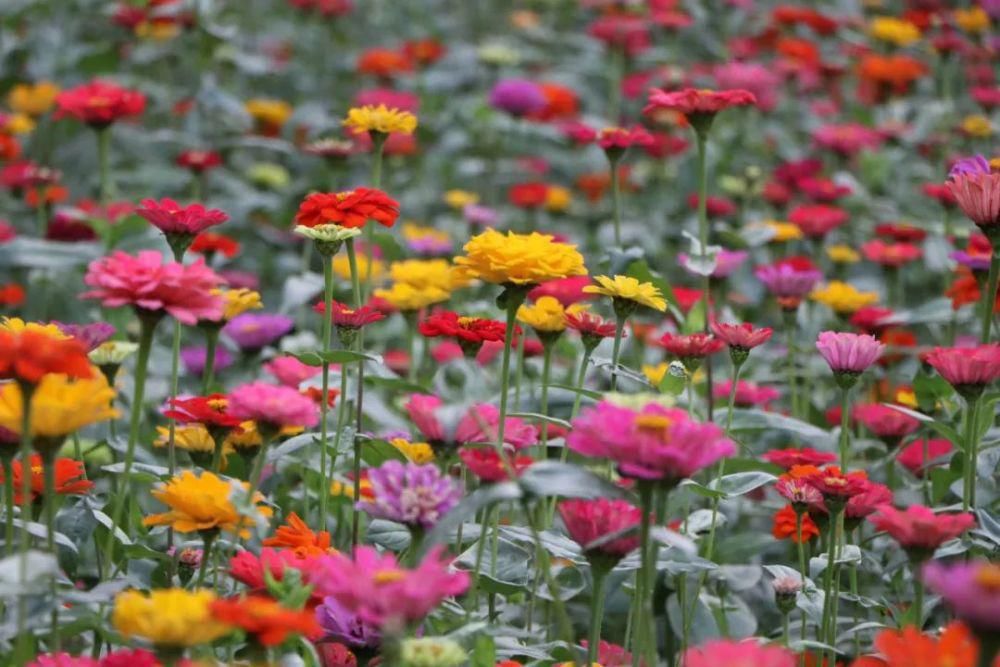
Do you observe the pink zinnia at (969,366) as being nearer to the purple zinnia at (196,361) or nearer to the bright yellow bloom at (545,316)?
the bright yellow bloom at (545,316)

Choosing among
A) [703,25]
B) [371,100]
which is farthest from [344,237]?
[703,25]

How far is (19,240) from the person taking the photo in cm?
217

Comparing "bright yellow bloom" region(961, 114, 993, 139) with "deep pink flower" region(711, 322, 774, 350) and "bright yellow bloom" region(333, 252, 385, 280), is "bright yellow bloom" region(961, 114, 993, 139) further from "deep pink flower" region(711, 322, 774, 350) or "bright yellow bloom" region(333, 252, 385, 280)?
"deep pink flower" region(711, 322, 774, 350)

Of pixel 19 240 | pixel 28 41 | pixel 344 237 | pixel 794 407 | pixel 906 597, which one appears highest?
pixel 28 41

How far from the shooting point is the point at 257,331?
1.99m

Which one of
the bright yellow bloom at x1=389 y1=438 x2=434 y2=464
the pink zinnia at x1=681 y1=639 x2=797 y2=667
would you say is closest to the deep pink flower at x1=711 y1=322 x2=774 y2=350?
the bright yellow bloom at x1=389 y1=438 x2=434 y2=464

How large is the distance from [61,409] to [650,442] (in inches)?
17.1

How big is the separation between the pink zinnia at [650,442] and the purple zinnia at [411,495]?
0.47ft

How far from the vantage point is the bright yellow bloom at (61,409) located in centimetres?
97

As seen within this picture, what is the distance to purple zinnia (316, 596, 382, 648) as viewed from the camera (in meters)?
1.04

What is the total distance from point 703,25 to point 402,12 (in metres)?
1.14

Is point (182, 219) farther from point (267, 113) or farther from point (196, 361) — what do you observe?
point (267, 113)

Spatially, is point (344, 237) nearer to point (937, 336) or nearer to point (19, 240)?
point (19, 240)

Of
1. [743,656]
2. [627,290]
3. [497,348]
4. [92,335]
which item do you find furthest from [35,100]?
[743,656]
